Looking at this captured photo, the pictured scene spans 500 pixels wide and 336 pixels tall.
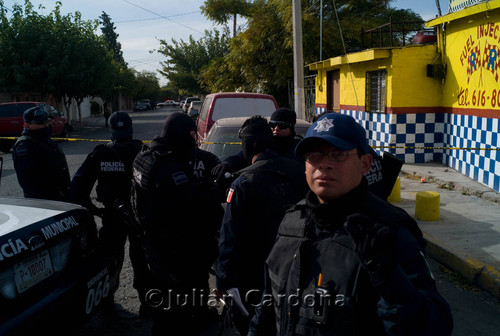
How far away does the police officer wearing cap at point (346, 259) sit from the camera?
3.99ft

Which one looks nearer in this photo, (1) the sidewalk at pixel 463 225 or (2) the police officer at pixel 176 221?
(2) the police officer at pixel 176 221

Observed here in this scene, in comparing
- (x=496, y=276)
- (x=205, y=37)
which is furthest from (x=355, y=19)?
(x=205, y=37)

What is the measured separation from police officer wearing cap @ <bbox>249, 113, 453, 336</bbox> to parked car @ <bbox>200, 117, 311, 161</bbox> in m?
3.85

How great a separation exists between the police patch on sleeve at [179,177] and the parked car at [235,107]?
5.66m

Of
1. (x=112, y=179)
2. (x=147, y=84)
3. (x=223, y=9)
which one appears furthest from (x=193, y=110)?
(x=147, y=84)

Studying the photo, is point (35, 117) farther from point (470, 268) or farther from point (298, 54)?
point (298, 54)

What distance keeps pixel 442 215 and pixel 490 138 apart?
77.1 inches

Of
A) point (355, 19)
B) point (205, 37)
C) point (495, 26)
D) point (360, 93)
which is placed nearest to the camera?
point (495, 26)

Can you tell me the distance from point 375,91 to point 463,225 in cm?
581

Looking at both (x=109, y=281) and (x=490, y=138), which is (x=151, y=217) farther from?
(x=490, y=138)

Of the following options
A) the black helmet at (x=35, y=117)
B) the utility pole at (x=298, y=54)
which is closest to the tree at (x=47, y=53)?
the utility pole at (x=298, y=54)

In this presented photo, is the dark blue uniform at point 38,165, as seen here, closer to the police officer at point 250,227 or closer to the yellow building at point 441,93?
the police officer at point 250,227

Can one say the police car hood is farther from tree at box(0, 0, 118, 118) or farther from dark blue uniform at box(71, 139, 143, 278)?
tree at box(0, 0, 118, 118)

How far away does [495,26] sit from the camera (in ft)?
22.7
